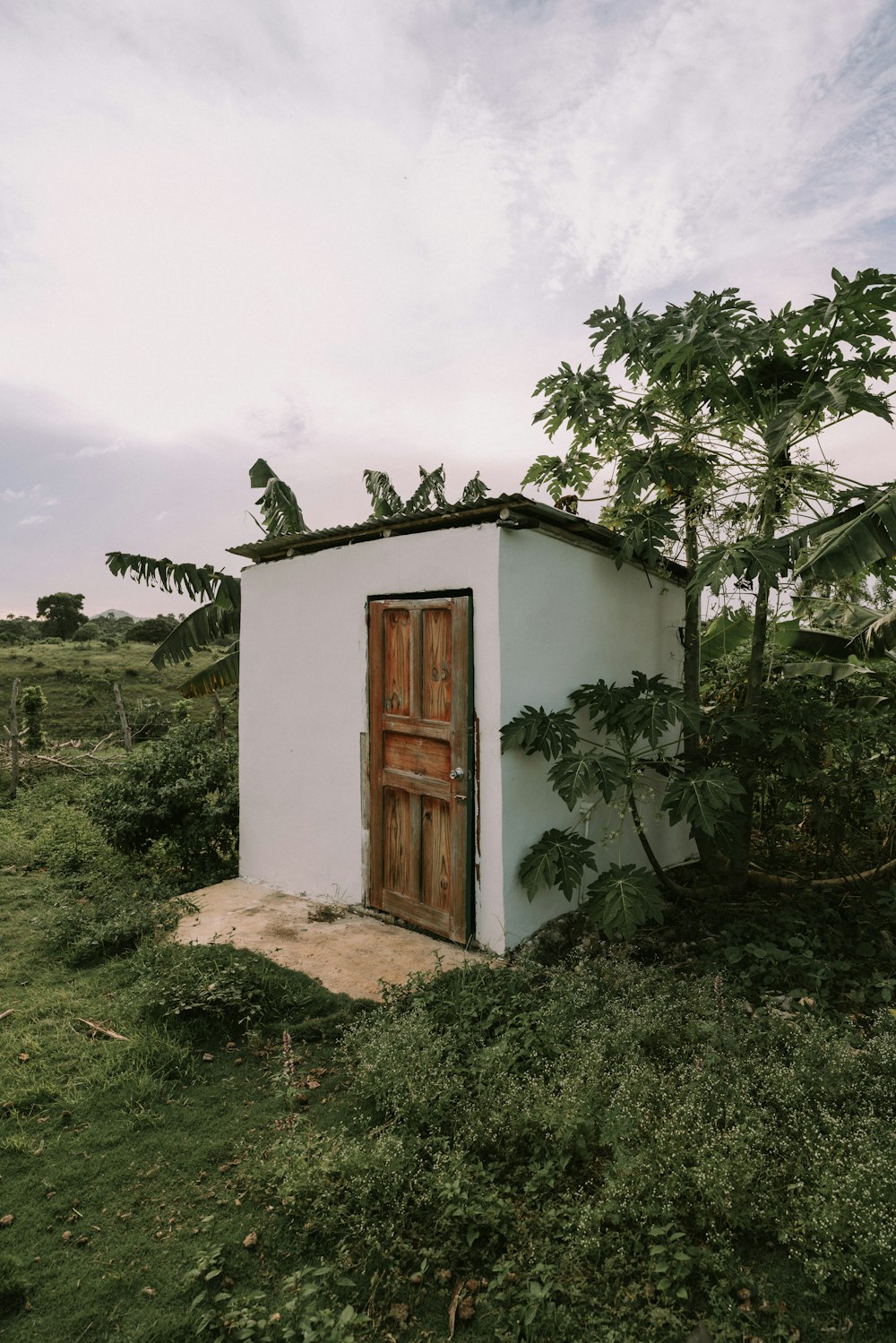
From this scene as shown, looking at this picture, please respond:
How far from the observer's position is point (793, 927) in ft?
15.5

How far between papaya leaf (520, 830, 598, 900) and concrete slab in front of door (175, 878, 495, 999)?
1.93ft

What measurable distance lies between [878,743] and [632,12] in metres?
5.53

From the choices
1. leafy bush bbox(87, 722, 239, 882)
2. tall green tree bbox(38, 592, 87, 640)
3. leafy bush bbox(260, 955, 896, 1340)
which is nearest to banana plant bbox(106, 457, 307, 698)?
leafy bush bbox(87, 722, 239, 882)

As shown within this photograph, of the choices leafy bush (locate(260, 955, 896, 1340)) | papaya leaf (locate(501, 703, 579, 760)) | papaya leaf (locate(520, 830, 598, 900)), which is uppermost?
papaya leaf (locate(501, 703, 579, 760))

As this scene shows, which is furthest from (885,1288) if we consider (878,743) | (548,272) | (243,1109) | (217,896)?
(548,272)

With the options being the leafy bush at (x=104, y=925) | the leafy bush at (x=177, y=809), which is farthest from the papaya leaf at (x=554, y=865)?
the leafy bush at (x=177, y=809)

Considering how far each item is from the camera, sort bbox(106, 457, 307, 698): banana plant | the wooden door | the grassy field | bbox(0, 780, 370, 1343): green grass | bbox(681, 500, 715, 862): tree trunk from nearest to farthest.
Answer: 1. the grassy field
2. bbox(0, 780, 370, 1343): green grass
3. the wooden door
4. bbox(681, 500, 715, 862): tree trunk
5. bbox(106, 457, 307, 698): banana plant

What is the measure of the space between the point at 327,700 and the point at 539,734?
2028mm

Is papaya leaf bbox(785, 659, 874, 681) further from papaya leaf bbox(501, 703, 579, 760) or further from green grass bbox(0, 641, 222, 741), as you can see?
green grass bbox(0, 641, 222, 741)

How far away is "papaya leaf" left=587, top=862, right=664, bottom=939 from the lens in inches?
160

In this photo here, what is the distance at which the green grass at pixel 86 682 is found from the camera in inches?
586

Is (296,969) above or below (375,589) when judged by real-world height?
below

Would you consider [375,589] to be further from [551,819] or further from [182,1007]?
[182,1007]

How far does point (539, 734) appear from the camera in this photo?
428 centimetres
